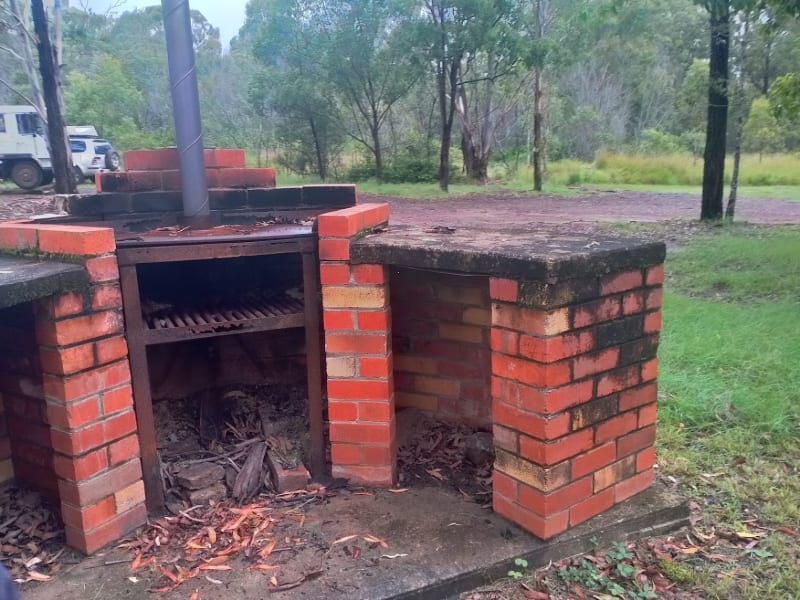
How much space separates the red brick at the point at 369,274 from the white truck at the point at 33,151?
55.7 ft

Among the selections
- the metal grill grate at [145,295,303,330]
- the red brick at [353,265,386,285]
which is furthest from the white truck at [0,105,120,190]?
the red brick at [353,265,386,285]

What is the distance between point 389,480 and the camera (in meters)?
2.78

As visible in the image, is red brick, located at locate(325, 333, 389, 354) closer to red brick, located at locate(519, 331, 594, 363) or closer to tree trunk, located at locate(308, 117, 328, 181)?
red brick, located at locate(519, 331, 594, 363)

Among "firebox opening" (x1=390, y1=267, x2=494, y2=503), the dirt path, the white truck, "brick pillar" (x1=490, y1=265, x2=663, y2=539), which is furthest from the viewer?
the white truck

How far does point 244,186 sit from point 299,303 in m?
1.09

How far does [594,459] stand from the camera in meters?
2.43

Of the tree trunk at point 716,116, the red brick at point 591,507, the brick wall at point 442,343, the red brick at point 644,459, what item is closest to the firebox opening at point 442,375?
the brick wall at point 442,343

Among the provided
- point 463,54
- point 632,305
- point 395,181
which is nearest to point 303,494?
point 632,305

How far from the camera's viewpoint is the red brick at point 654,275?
246cm

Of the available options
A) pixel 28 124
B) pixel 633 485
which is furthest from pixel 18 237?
pixel 28 124

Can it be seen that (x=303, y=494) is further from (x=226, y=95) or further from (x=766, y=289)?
(x=226, y=95)

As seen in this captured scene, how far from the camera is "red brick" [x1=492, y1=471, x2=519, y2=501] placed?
242 cm

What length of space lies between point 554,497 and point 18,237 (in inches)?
82.0

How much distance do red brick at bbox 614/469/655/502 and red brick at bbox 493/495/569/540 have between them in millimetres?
304
